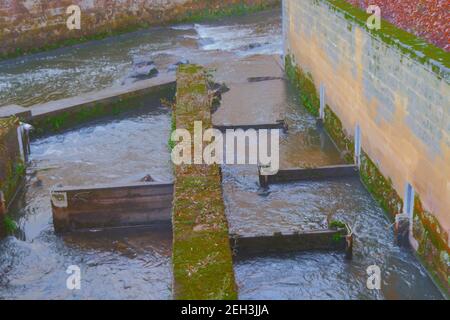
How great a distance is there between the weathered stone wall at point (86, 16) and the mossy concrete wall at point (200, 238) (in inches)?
599

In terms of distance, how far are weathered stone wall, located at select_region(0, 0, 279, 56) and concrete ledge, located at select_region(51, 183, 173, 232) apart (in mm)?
14446

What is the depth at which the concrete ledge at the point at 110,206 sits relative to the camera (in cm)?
1167

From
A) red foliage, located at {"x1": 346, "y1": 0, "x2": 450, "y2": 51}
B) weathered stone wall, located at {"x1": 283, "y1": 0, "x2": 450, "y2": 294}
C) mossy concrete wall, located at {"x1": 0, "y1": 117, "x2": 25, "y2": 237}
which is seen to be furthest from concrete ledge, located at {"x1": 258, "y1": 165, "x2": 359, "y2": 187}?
mossy concrete wall, located at {"x1": 0, "y1": 117, "x2": 25, "y2": 237}

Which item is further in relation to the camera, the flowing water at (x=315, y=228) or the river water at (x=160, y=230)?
the river water at (x=160, y=230)

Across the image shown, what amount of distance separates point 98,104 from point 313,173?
645 centimetres

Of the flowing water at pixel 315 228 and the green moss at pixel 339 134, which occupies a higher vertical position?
the green moss at pixel 339 134

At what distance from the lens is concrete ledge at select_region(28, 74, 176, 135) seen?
1648 cm

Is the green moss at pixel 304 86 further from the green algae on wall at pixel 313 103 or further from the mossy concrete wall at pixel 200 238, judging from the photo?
the mossy concrete wall at pixel 200 238

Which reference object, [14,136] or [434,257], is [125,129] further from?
[434,257]

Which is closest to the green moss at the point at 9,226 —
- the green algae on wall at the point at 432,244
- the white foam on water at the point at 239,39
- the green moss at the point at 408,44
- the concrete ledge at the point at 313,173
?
the concrete ledge at the point at 313,173

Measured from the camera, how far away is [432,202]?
9547 mm

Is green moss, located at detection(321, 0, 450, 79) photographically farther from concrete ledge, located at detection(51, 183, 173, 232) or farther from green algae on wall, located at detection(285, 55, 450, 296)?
concrete ledge, located at detection(51, 183, 173, 232)

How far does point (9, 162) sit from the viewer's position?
525 inches
